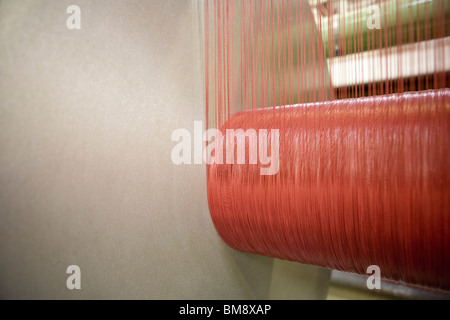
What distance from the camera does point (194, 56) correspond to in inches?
60.3

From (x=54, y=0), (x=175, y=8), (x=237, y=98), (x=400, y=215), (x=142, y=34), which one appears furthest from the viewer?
(x=237, y=98)

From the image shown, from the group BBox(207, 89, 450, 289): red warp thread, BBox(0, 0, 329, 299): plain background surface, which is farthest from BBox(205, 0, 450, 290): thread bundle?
BBox(0, 0, 329, 299): plain background surface

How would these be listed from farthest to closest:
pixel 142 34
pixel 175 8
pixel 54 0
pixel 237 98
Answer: pixel 237 98 < pixel 175 8 < pixel 142 34 < pixel 54 0

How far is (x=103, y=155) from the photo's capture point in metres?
1.17

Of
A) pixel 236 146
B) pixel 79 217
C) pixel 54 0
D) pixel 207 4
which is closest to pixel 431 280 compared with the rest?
pixel 236 146

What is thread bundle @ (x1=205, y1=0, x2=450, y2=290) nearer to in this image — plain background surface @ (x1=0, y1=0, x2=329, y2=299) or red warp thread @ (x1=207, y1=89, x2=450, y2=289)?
red warp thread @ (x1=207, y1=89, x2=450, y2=289)

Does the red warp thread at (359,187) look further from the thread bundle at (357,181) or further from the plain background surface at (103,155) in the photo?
the plain background surface at (103,155)

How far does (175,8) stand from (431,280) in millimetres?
1459

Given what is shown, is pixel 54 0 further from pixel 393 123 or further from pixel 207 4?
pixel 393 123

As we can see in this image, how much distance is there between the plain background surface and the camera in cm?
101

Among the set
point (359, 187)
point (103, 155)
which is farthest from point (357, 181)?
point (103, 155)

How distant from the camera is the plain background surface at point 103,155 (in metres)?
1.01

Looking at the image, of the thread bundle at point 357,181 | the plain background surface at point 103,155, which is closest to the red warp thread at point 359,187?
the thread bundle at point 357,181

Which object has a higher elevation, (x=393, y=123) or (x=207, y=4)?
(x=207, y=4)
